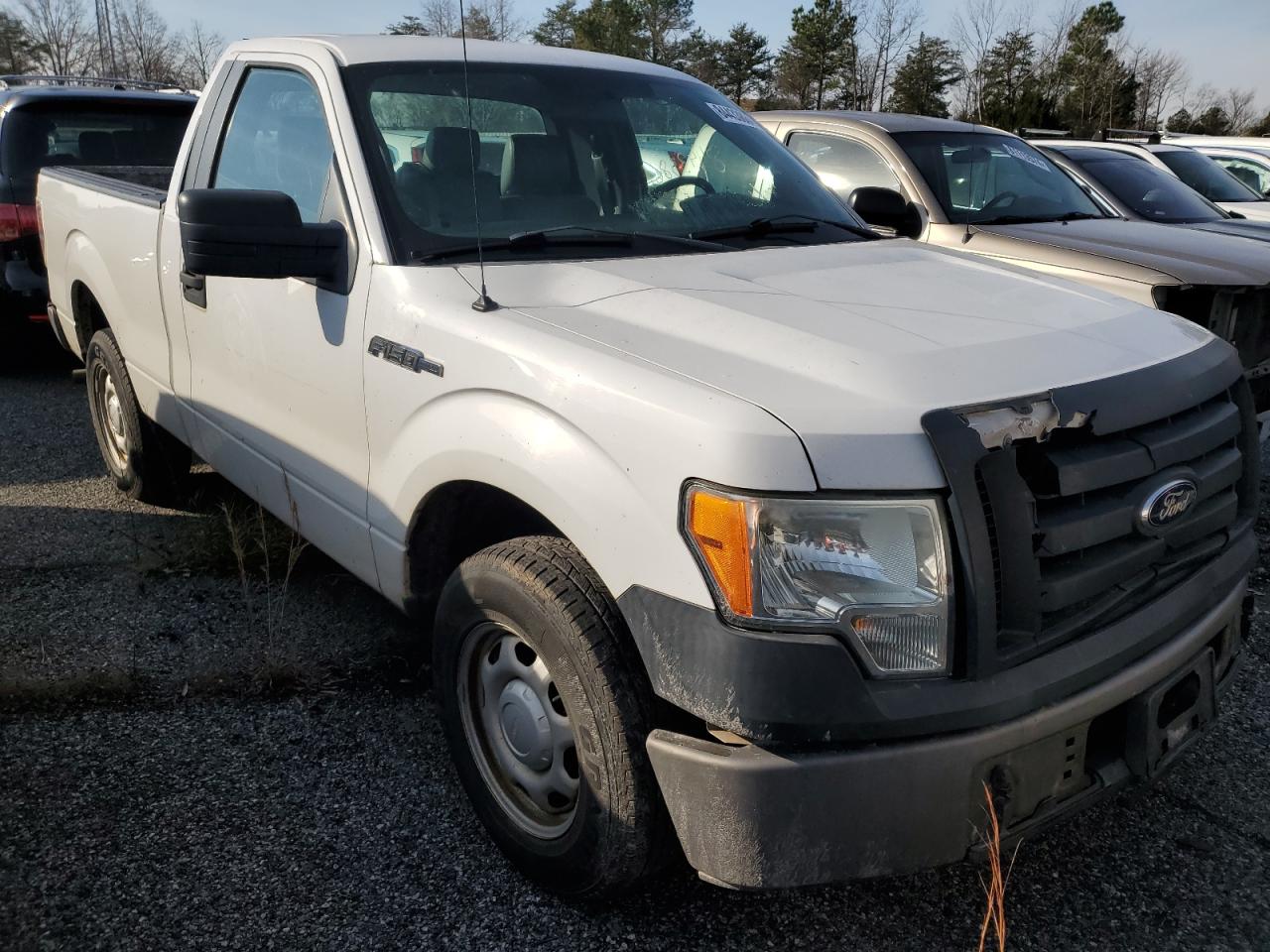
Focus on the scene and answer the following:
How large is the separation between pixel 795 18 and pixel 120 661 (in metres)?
47.8

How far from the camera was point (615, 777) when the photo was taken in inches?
83.7

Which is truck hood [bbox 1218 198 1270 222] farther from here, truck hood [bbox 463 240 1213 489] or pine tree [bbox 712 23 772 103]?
pine tree [bbox 712 23 772 103]

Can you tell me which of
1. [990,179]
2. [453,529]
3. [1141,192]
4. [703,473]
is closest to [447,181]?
[453,529]

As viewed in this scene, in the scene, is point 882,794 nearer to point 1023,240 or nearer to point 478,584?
point 478,584

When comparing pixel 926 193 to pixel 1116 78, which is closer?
pixel 926 193

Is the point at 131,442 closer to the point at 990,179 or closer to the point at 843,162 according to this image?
the point at 843,162

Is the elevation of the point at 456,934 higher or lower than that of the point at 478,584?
lower

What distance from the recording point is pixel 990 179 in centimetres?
673

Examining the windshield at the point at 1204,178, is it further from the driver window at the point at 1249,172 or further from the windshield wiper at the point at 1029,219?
the windshield wiper at the point at 1029,219

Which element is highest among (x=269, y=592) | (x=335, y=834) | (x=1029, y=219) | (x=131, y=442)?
(x=1029, y=219)

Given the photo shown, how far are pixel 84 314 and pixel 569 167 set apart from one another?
3.12 m

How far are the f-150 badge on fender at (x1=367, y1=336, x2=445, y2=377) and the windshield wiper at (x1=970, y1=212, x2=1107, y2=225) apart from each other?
4.55m

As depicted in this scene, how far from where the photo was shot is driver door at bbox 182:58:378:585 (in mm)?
2914

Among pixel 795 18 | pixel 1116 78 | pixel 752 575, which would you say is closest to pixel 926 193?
pixel 752 575
